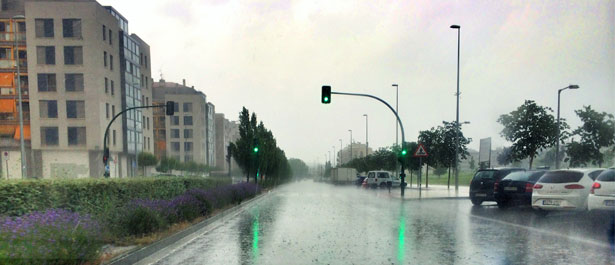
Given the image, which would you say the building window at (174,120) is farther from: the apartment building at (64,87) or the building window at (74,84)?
the building window at (74,84)

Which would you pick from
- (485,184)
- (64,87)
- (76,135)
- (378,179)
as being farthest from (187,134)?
(485,184)

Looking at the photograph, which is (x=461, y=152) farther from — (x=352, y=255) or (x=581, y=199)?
(x=352, y=255)

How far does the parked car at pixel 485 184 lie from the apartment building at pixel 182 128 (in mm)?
78821

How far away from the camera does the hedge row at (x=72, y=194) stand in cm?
818

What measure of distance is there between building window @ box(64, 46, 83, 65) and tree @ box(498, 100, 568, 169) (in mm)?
42013

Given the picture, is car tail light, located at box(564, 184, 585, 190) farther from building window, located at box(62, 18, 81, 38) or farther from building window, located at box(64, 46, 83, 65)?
building window, located at box(62, 18, 81, 38)

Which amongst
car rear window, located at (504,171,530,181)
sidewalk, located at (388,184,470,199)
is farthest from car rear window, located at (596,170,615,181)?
sidewalk, located at (388,184,470,199)

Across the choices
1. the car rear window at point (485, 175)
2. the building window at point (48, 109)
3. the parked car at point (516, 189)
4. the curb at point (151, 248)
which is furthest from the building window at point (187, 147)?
the curb at point (151, 248)

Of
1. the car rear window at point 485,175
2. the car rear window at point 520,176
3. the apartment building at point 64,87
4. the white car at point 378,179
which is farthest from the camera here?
the apartment building at point 64,87

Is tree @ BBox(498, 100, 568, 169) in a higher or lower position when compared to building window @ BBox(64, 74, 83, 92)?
lower

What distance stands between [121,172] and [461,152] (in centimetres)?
3866

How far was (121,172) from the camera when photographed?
173 feet

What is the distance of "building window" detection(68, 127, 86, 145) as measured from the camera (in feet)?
153

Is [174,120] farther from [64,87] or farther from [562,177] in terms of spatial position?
[562,177]
